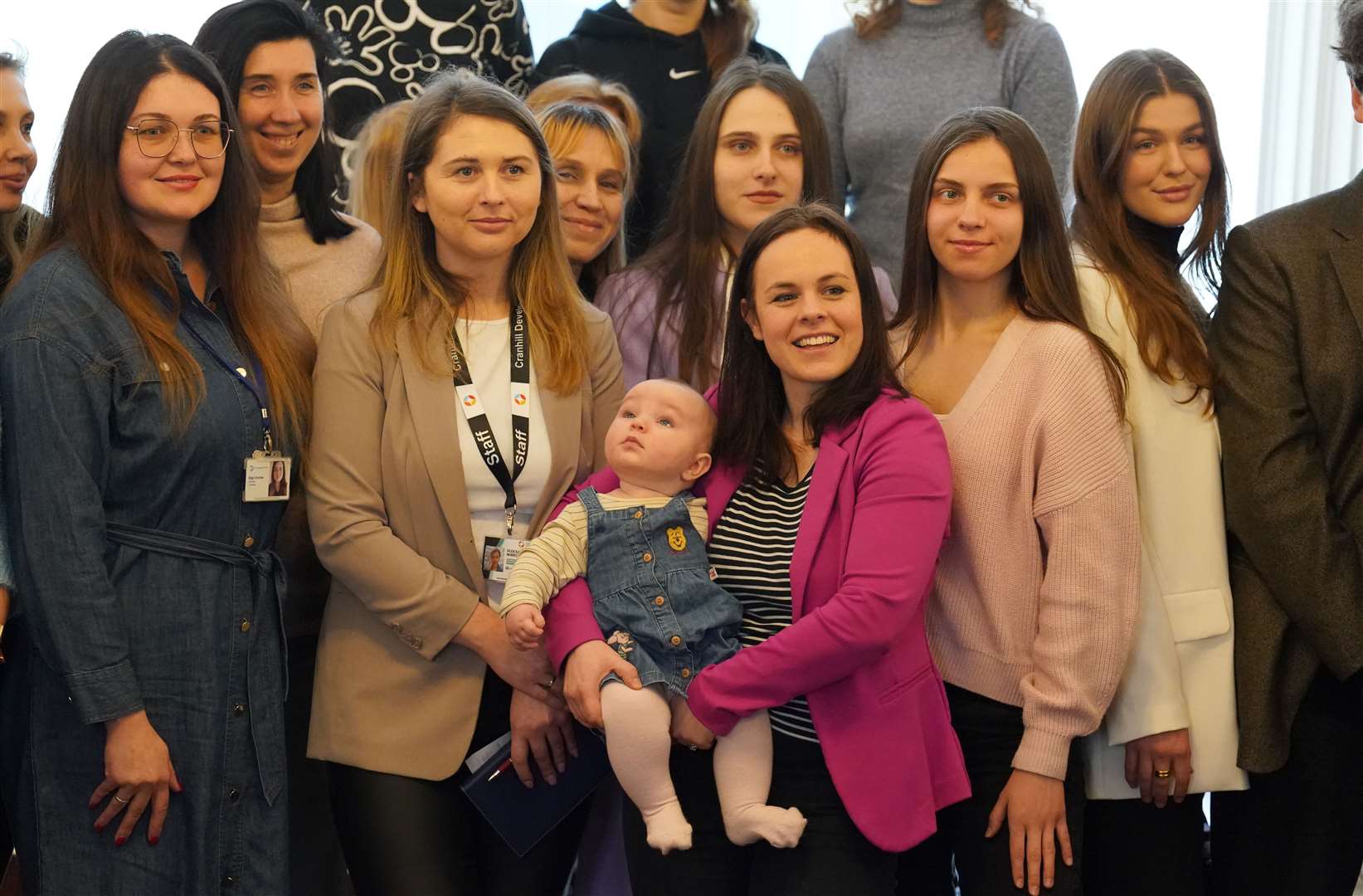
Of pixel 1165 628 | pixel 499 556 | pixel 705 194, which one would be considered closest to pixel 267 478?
pixel 499 556

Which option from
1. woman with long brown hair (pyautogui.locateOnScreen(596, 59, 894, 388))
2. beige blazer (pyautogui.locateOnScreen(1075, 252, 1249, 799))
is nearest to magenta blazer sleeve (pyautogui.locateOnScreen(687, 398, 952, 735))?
beige blazer (pyautogui.locateOnScreen(1075, 252, 1249, 799))

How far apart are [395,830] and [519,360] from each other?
850 mm

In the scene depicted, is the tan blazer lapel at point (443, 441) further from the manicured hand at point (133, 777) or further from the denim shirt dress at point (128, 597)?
the manicured hand at point (133, 777)

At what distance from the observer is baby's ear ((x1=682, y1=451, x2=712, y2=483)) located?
2.35 metres

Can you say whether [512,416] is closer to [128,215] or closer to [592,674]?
[592,674]

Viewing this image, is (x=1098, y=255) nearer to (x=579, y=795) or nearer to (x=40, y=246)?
(x=579, y=795)

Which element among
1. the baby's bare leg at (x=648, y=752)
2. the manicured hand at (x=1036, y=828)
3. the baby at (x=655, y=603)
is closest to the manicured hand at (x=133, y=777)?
the baby at (x=655, y=603)

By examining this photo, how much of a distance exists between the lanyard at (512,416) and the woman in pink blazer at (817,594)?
0.17 metres

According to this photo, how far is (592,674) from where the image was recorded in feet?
7.22

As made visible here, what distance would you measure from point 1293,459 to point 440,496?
1471mm

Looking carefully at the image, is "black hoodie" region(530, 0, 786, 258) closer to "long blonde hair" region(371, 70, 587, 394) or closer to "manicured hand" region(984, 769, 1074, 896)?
"long blonde hair" region(371, 70, 587, 394)

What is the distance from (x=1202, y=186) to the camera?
259cm

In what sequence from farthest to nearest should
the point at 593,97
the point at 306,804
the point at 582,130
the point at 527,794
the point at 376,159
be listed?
the point at 593,97 < the point at 376,159 < the point at 582,130 < the point at 306,804 < the point at 527,794

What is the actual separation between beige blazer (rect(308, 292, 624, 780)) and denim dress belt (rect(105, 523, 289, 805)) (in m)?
0.09
